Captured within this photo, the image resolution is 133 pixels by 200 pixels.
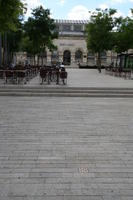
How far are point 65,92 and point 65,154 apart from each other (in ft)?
27.9

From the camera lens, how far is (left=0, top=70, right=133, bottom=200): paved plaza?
392 centimetres

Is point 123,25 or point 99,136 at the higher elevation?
point 123,25

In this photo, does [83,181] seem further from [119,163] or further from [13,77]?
[13,77]

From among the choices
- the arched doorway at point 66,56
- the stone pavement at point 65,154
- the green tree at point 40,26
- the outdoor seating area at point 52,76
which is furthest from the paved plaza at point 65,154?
the arched doorway at point 66,56

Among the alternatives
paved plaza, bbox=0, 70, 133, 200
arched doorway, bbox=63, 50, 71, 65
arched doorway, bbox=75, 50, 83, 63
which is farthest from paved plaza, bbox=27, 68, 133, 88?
arched doorway, bbox=63, 50, 71, 65

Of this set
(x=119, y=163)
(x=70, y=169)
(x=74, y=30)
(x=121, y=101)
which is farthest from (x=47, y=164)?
(x=74, y=30)

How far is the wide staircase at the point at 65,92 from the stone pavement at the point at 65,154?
3.32 metres

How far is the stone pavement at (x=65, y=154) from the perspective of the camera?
3924 mm

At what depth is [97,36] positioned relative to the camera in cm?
3588

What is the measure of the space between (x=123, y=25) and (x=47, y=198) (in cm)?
3589

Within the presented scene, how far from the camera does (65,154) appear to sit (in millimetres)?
5402

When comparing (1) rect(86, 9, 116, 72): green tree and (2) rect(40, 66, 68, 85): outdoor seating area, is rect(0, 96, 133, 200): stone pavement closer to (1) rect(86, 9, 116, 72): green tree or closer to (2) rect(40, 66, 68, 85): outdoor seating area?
(2) rect(40, 66, 68, 85): outdoor seating area

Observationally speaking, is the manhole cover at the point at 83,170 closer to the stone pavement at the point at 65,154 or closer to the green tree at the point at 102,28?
the stone pavement at the point at 65,154

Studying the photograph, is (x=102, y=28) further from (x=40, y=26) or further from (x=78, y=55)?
(x=78, y=55)
